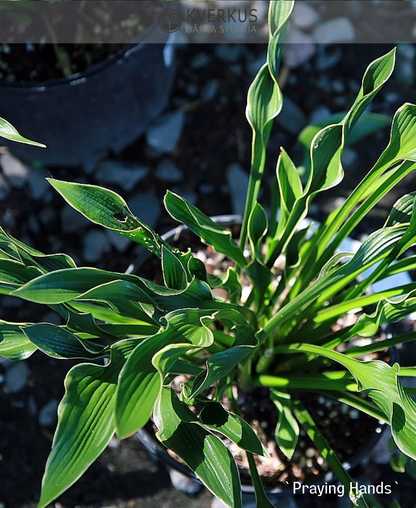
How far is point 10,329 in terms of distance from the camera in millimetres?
668

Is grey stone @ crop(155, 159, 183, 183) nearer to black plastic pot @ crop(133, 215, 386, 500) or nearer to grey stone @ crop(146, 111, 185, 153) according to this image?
grey stone @ crop(146, 111, 185, 153)

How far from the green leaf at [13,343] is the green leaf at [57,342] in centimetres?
6

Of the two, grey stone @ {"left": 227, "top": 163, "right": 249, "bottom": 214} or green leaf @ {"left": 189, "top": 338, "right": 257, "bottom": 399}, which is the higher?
green leaf @ {"left": 189, "top": 338, "right": 257, "bottom": 399}

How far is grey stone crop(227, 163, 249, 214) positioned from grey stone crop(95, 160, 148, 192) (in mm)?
194


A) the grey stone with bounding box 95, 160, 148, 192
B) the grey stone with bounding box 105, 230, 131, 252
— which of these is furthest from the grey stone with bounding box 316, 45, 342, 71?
the grey stone with bounding box 105, 230, 131, 252

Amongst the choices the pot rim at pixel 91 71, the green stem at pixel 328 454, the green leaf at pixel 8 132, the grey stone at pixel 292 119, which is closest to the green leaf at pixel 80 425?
the green leaf at pixel 8 132

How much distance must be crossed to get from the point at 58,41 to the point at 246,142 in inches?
18.3

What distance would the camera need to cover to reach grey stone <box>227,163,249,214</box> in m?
1.35

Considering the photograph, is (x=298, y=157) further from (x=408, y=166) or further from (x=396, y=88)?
(x=408, y=166)

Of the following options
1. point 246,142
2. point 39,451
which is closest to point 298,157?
point 246,142

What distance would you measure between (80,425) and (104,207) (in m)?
0.24

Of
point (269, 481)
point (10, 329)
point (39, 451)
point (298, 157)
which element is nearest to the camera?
point (10, 329)

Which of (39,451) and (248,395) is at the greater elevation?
(248,395)

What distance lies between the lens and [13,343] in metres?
0.66
